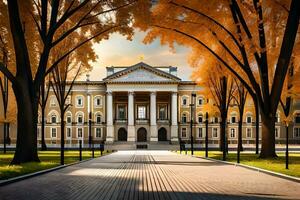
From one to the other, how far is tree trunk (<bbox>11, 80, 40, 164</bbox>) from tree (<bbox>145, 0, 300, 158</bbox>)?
22.1ft

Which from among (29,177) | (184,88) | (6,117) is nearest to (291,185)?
(29,177)

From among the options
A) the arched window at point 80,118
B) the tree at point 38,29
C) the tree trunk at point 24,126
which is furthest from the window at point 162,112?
the tree trunk at point 24,126

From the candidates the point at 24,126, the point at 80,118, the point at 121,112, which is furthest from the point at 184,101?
the point at 24,126

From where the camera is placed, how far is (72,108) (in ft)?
279

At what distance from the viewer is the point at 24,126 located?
18.8 m

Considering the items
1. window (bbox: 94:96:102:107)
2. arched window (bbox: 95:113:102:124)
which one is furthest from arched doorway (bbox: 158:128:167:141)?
window (bbox: 94:96:102:107)

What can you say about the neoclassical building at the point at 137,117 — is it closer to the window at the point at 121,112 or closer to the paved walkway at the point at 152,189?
the window at the point at 121,112

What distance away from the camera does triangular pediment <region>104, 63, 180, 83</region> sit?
262 feet

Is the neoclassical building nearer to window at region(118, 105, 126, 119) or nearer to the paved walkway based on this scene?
window at region(118, 105, 126, 119)

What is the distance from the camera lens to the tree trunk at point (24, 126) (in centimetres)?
A: 1864

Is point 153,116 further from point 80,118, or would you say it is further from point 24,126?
point 24,126

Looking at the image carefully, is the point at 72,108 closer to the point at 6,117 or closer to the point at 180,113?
the point at 180,113

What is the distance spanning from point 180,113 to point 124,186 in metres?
75.4

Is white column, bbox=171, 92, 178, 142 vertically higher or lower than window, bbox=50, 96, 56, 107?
lower
